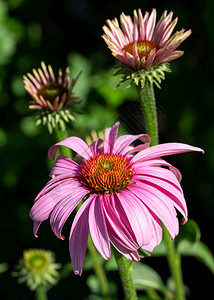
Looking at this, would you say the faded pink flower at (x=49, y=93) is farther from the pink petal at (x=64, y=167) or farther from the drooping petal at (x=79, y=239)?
the drooping petal at (x=79, y=239)

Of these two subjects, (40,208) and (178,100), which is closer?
(40,208)

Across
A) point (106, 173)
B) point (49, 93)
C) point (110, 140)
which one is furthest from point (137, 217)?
point (49, 93)

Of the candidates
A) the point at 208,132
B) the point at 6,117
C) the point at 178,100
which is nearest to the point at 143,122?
the point at 208,132

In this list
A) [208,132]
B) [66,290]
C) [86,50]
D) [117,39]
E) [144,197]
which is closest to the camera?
[144,197]

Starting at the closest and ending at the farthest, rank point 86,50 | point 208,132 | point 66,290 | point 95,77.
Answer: point 66,290
point 208,132
point 95,77
point 86,50

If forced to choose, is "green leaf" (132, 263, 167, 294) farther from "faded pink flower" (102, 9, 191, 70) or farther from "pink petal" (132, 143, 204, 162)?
"faded pink flower" (102, 9, 191, 70)

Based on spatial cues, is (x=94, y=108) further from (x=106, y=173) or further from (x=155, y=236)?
(x=155, y=236)

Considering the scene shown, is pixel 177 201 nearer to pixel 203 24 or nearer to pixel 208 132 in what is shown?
pixel 208 132
